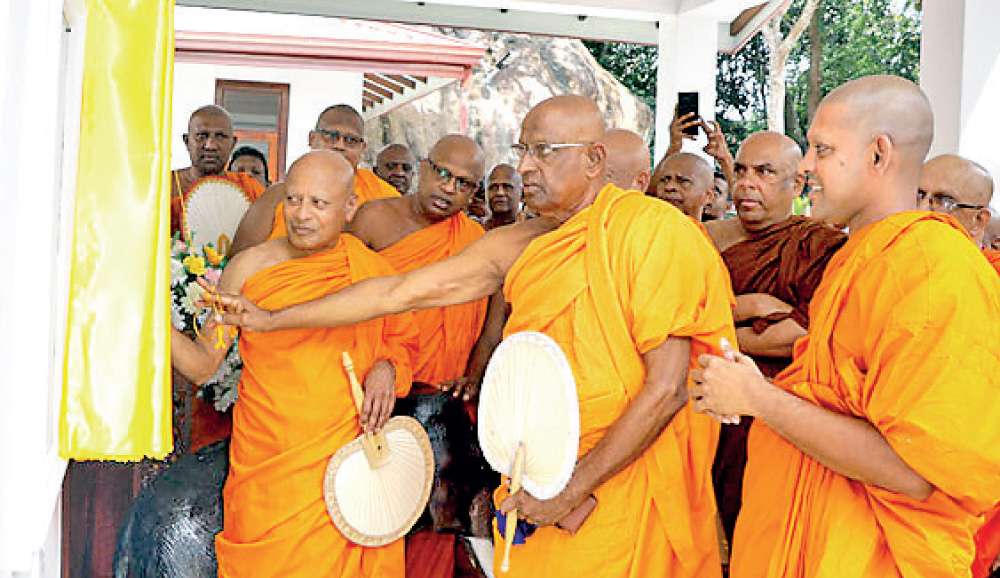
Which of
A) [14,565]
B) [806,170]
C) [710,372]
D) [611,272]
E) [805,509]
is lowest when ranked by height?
[805,509]

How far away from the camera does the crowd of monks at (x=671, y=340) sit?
2316mm

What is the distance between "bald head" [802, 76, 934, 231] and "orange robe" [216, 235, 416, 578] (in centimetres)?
199

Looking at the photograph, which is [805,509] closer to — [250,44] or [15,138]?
[15,138]

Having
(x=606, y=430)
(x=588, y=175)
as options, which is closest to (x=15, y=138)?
(x=606, y=430)

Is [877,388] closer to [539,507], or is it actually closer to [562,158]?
[539,507]

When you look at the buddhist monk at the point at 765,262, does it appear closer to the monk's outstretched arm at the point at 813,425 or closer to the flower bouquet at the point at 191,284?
the monk's outstretched arm at the point at 813,425

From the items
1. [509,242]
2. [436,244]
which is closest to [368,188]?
[436,244]

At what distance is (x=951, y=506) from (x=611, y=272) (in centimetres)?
113

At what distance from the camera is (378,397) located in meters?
3.96

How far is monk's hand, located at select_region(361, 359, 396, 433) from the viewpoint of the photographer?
12.9 ft

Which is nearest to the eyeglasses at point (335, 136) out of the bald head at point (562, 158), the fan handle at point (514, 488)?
the bald head at point (562, 158)

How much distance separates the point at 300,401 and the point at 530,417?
1178mm

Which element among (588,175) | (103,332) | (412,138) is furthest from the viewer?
(412,138)

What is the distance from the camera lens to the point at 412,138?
72.0 ft
